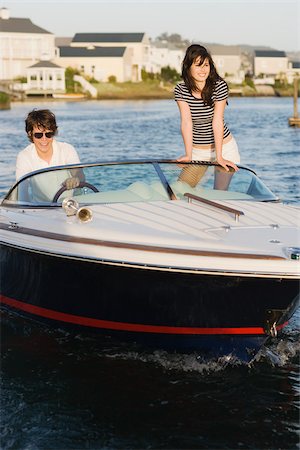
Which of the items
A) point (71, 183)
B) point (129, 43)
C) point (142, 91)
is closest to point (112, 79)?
point (142, 91)

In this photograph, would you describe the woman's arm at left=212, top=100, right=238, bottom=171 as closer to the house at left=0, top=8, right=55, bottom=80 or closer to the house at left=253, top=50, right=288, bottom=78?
the house at left=0, top=8, right=55, bottom=80

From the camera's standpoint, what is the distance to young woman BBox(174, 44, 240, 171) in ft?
27.1

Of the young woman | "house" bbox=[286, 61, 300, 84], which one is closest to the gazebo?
"house" bbox=[286, 61, 300, 84]

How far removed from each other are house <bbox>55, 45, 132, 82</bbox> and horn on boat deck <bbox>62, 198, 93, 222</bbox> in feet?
411

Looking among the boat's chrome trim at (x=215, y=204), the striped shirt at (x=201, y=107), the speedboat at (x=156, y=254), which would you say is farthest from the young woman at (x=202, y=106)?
the boat's chrome trim at (x=215, y=204)

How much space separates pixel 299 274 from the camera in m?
6.50

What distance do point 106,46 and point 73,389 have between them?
459ft

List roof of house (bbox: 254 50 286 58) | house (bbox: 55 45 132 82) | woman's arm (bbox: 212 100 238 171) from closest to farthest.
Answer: woman's arm (bbox: 212 100 238 171)
house (bbox: 55 45 132 82)
roof of house (bbox: 254 50 286 58)

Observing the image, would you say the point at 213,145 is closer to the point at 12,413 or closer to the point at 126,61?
the point at 12,413

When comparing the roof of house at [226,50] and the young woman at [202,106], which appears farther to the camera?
the roof of house at [226,50]

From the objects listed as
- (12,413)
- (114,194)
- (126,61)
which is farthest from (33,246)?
(126,61)

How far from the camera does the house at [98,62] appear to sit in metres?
132

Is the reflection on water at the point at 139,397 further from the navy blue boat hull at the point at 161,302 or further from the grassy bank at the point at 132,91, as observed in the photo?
the grassy bank at the point at 132,91

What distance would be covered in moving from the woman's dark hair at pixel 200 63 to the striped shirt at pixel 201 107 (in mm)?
45
